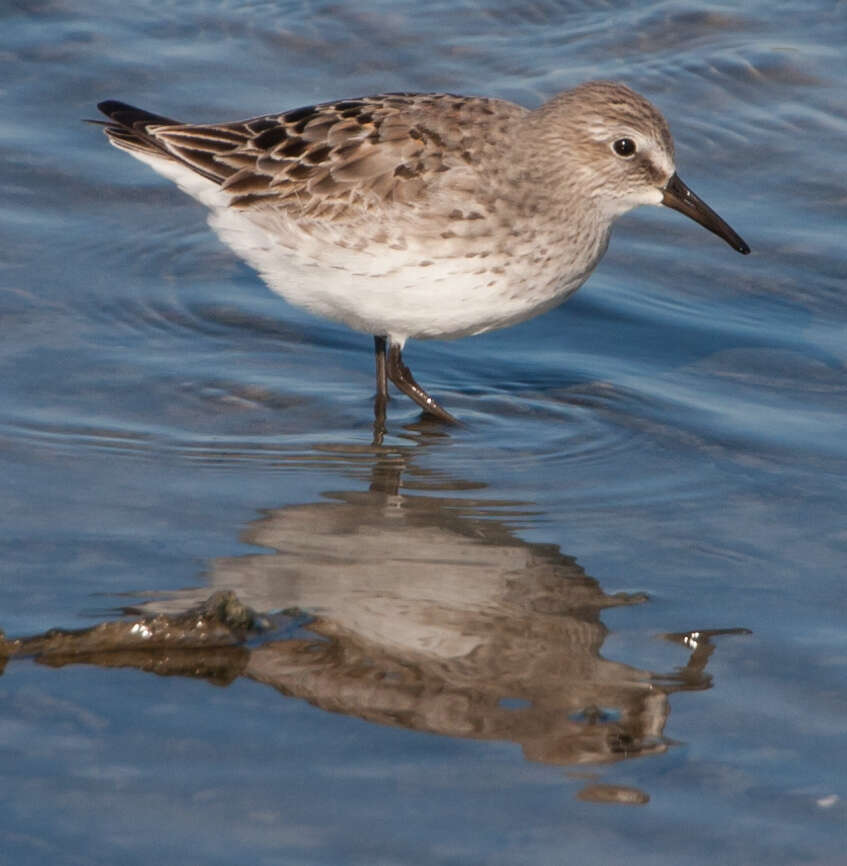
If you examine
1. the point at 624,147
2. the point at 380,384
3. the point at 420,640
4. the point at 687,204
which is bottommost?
the point at 420,640

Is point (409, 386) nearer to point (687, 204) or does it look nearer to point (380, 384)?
point (380, 384)

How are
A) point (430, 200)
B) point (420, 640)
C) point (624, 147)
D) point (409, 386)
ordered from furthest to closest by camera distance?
point (409, 386), point (624, 147), point (430, 200), point (420, 640)

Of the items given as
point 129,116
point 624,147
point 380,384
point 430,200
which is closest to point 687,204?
point 624,147

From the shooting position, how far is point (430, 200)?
24.4 ft

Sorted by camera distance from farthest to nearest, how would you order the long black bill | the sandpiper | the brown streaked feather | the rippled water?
the long black bill → the brown streaked feather → the sandpiper → the rippled water

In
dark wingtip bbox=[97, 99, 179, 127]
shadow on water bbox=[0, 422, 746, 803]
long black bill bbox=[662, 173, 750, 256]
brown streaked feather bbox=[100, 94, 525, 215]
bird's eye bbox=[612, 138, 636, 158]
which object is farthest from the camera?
dark wingtip bbox=[97, 99, 179, 127]

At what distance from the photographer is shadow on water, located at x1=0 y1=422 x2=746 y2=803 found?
5.05 m

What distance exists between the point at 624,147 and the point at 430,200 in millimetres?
1028

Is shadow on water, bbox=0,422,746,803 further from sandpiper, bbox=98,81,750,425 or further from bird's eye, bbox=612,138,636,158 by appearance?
bird's eye, bbox=612,138,636,158

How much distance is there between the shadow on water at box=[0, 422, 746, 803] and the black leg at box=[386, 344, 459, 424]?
4.52 feet

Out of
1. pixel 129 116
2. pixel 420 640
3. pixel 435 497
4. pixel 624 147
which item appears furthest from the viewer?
pixel 129 116

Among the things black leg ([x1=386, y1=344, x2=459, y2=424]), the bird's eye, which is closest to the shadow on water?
black leg ([x1=386, y1=344, x2=459, y2=424])

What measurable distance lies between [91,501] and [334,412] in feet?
5.41

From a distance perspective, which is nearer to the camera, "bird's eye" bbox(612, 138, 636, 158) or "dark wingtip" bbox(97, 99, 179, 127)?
"bird's eye" bbox(612, 138, 636, 158)
